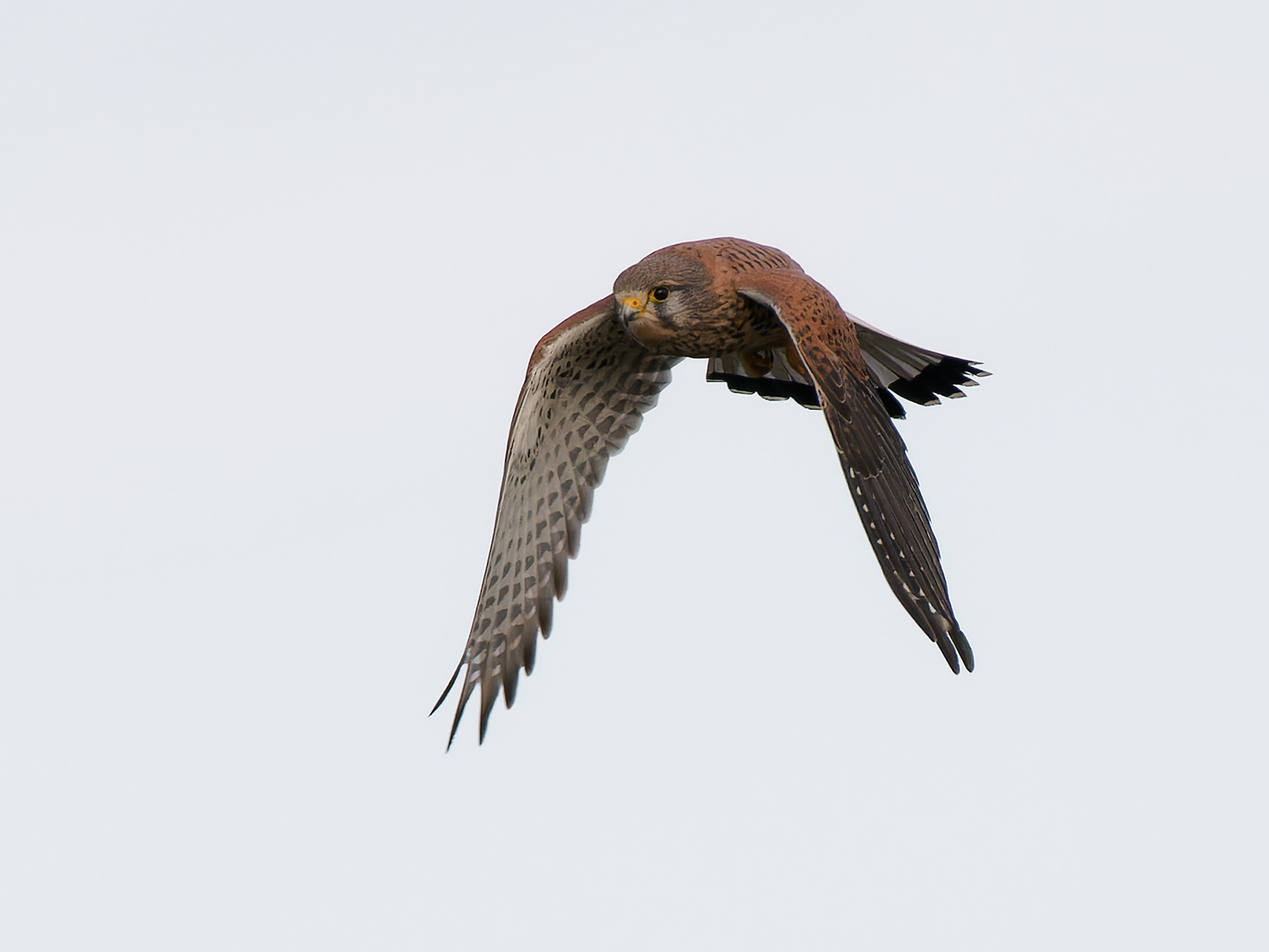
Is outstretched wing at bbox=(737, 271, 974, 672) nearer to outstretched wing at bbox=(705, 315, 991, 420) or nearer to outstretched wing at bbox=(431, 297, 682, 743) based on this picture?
outstretched wing at bbox=(705, 315, 991, 420)

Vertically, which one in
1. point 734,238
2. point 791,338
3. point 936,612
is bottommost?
point 936,612

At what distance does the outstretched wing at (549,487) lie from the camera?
8883 mm

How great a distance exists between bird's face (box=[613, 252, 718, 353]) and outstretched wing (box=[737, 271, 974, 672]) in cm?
21

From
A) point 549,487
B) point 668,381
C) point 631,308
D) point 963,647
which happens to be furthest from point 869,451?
point 549,487

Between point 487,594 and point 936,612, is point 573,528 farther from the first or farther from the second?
point 936,612

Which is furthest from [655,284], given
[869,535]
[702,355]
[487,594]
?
[487,594]

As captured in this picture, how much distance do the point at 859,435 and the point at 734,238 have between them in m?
1.47

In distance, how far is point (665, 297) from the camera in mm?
7695

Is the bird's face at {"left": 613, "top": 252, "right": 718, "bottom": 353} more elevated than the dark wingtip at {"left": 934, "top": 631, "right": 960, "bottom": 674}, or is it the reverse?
the bird's face at {"left": 613, "top": 252, "right": 718, "bottom": 353}

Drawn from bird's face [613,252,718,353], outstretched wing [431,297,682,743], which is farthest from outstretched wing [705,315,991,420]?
bird's face [613,252,718,353]

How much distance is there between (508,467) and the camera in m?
8.69

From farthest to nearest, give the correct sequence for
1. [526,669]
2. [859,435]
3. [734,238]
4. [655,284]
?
[526,669] → [734,238] → [655,284] → [859,435]

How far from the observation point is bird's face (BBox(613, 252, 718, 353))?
7680 mm

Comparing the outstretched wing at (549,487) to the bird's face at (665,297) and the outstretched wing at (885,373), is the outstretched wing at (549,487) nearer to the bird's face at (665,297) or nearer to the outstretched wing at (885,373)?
the outstretched wing at (885,373)
